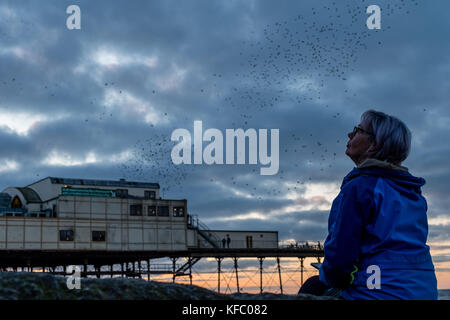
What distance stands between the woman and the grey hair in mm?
130

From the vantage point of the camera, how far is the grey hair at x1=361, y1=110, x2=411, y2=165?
10.9 feet

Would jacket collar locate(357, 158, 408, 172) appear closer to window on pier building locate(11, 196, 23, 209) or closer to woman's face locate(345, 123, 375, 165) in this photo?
woman's face locate(345, 123, 375, 165)

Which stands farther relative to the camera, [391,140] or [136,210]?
[136,210]

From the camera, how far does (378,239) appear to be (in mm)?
2996

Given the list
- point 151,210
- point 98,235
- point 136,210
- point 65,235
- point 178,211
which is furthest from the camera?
point 178,211

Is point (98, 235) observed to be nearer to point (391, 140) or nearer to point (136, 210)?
point (136, 210)

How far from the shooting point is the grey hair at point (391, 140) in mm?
3324

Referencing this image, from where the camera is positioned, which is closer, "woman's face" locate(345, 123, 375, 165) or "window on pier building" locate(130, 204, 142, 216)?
"woman's face" locate(345, 123, 375, 165)

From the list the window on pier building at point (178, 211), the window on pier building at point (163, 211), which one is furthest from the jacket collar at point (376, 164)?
the window on pier building at point (178, 211)

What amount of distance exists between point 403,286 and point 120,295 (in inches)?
57.5

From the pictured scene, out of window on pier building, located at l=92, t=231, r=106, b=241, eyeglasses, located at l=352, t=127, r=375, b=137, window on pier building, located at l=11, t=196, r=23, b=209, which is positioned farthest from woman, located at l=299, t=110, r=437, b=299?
window on pier building, located at l=11, t=196, r=23, b=209

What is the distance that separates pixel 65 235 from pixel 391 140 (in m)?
55.4

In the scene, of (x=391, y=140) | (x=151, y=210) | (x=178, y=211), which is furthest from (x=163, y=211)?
(x=391, y=140)
